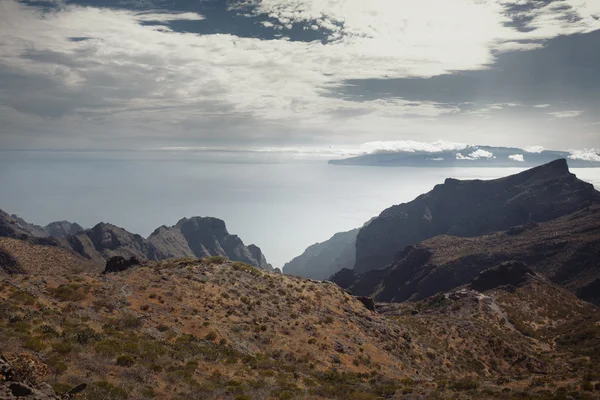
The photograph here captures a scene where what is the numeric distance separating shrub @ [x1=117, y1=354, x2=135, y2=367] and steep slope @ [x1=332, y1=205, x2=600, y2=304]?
14295 centimetres

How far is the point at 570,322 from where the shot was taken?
249 feet

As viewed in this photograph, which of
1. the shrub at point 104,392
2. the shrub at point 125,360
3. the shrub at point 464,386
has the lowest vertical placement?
the shrub at point 464,386

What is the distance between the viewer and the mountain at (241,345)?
20141 mm

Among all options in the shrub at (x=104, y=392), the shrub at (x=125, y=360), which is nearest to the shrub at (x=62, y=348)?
the shrub at (x=125, y=360)

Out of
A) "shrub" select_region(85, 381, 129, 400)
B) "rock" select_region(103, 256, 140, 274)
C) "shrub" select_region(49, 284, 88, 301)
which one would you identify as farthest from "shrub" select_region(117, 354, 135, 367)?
"rock" select_region(103, 256, 140, 274)

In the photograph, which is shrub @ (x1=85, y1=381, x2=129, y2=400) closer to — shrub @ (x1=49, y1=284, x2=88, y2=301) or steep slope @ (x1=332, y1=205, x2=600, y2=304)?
shrub @ (x1=49, y1=284, x2=88, y2=301)

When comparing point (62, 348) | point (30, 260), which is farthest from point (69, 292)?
point (30, 260)

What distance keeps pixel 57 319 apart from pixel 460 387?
99.6ft

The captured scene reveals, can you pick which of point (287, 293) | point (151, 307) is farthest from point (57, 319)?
point (287, 293)

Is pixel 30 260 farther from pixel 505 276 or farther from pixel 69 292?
pixel 505 276

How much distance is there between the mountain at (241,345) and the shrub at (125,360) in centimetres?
8

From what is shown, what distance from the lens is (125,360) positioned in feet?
70.1

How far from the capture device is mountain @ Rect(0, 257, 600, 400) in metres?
20.1

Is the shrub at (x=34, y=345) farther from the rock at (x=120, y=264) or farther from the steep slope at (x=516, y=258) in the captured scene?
the steep slope at (x=516, y=258)
